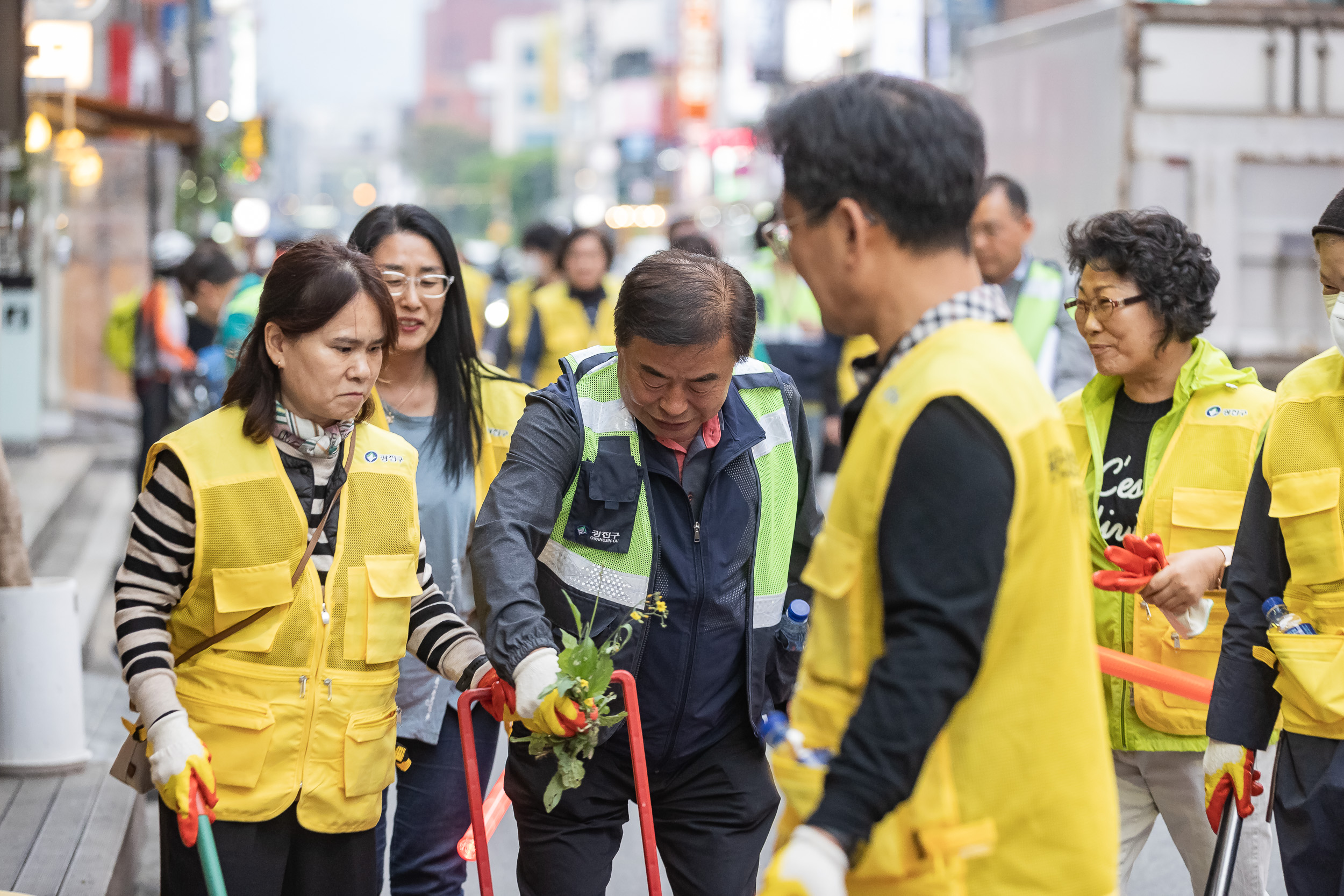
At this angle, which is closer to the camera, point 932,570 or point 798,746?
point 932,570

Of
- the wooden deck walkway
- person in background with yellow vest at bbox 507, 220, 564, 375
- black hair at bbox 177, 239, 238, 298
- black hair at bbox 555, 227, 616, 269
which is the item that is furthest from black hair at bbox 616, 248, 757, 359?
person in background with yellow vest at bbox 507, 220, 564, 375

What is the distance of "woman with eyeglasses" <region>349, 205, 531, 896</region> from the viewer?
4117 millimetres

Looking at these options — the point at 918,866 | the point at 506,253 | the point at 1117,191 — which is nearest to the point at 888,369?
the point at 918,866

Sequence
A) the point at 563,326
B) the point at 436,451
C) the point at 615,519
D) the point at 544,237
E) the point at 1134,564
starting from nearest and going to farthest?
the point at 615,519 → the point at 1134,564 → the point at 436,451 → the point at 563,326 → the point at 544,237

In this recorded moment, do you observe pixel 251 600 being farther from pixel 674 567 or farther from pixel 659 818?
pixel 659 818

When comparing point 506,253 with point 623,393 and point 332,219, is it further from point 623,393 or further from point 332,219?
point 332,219

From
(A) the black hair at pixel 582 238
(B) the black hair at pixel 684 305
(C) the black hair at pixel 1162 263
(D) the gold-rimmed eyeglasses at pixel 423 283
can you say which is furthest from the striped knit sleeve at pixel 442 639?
(A) the black hair at pixel 582 238

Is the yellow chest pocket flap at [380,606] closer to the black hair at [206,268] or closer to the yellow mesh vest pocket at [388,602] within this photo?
the yellow mesh vest pocket at [388,602]

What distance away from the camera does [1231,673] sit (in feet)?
11.3

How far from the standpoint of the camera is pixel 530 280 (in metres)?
15.1

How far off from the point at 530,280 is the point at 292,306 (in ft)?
38.9

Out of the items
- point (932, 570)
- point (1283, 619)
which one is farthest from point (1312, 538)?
point (932, 570)

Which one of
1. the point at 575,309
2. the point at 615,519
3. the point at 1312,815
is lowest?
the point at 1312,815

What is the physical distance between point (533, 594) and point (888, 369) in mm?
1244
